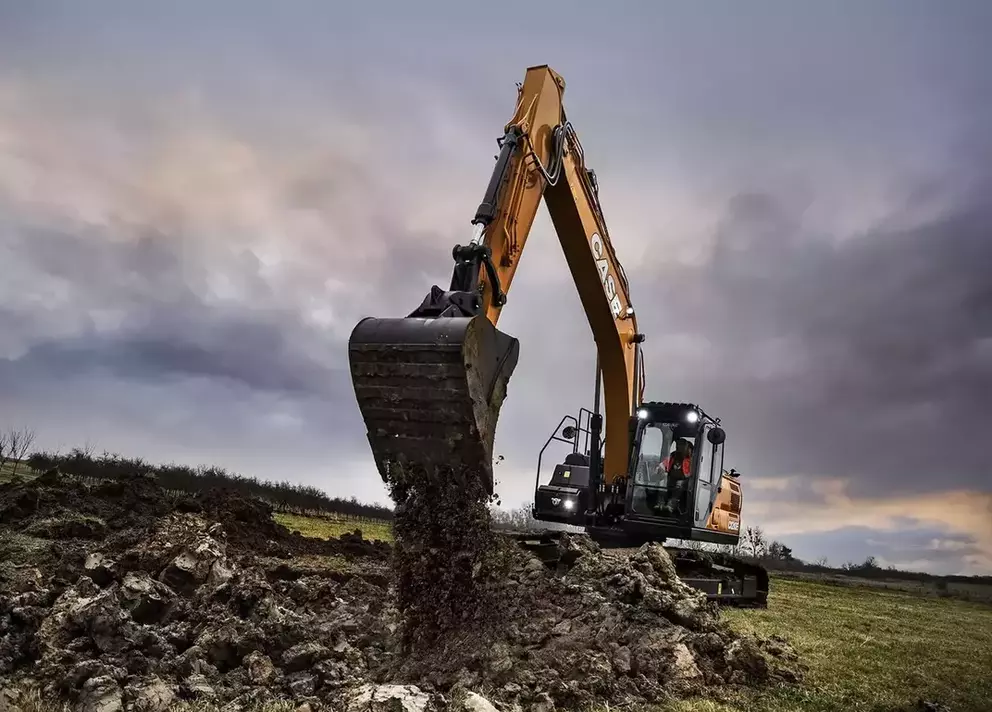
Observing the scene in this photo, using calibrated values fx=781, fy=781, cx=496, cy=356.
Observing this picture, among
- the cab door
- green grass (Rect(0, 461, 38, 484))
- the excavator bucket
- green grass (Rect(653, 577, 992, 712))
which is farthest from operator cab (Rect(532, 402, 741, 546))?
green grass (Rect(0, 461, 38, 484))

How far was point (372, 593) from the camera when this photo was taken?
26.3 feet

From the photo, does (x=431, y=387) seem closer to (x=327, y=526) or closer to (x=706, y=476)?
(x=706, y=476)

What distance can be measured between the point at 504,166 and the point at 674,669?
14.6 ft

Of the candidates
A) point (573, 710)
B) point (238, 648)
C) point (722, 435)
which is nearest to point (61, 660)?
point (238, 648)

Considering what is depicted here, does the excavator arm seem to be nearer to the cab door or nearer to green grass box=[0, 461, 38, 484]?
the cab door

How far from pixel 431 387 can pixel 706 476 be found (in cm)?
681

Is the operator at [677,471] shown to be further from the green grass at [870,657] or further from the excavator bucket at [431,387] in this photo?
the excavator bucket at [431,387]

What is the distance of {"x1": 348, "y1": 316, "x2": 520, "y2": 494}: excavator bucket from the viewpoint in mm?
5152

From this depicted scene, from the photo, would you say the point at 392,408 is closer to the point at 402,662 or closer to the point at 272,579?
the point at 402,662

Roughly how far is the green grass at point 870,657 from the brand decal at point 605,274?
4.12 meters

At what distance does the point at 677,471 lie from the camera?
10.7 m

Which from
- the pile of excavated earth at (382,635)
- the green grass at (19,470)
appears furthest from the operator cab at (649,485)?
the green grass at (19,470)

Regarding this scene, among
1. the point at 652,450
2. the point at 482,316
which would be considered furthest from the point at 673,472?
the point at 482,316

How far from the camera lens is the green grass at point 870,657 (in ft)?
19.5
